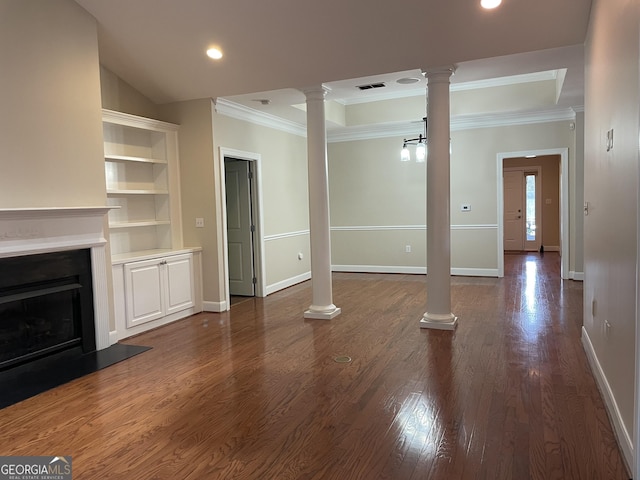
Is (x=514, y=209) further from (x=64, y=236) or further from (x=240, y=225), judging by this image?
(x=64, y=236)

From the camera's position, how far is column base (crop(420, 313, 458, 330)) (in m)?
4.65

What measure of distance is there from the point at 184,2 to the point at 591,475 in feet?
14.1

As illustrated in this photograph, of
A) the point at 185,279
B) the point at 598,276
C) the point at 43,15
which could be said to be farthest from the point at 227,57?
the point at 598,276

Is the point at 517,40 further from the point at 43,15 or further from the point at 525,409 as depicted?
the point at 43,15

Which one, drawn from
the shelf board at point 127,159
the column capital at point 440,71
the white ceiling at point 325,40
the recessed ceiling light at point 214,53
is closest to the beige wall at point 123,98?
the white ceiling at point 325,40

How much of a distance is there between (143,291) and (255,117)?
2900 mm

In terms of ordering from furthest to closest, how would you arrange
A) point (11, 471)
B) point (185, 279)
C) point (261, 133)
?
point (261, 133), point (185, 279), point (11, 471)

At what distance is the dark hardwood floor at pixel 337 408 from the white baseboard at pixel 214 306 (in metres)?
0.76

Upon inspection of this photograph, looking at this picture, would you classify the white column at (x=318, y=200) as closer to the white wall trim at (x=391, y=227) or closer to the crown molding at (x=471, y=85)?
the crown molding at (x=471, y=85)

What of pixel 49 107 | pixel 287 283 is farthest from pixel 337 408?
pixel 287 283

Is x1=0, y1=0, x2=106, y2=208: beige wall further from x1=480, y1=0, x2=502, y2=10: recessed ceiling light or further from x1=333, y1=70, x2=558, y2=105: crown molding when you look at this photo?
x1=333, y1=70, x2=558, y2=105: crown molding

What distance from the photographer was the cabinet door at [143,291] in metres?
4.68

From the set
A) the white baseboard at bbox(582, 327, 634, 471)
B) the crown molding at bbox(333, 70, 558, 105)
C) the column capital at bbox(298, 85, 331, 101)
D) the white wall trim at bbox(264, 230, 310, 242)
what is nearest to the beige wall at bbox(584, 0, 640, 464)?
the white baseboard at bbox(582, 327, 634, 471)

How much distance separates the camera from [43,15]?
374 centimetres
